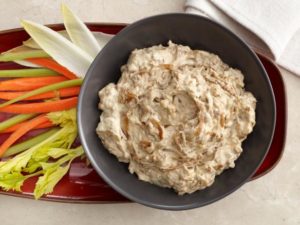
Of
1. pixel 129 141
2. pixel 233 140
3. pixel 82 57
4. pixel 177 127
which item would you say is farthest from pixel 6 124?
pixel 233 140

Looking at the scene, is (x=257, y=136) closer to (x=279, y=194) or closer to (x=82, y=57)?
(x=279, y=194)

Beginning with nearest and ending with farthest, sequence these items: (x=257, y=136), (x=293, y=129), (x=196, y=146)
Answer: (x=196, y=146) < (x=257, y=136) < (x=293, y=129)

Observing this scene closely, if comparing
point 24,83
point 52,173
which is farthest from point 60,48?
point 52,173

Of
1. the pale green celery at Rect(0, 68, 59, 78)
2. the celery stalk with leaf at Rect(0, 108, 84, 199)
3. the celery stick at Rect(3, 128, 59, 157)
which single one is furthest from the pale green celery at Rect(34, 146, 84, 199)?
the pale green celery at Rect(0, 68, 59, 78)

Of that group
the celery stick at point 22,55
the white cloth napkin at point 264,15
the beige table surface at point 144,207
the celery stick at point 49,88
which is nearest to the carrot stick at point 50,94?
the celery stick at point 49,88

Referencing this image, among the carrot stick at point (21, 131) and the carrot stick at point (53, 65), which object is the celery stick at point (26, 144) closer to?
the carrot stick at point (21, 131)

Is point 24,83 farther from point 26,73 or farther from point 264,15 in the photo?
point 264,15

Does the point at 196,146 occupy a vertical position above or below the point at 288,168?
above
